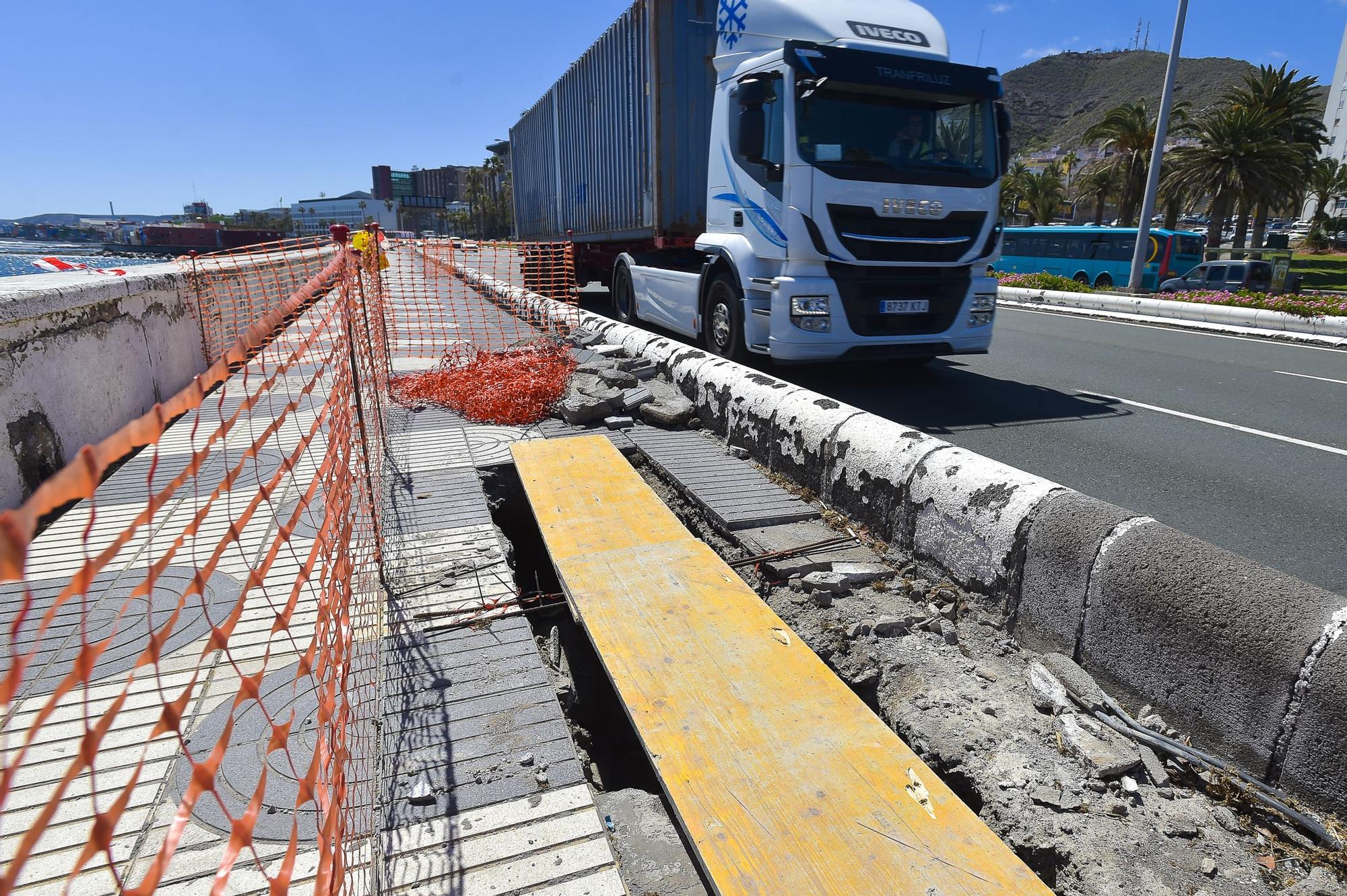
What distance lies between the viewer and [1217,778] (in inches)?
92.6

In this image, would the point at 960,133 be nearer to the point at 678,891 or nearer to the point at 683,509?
the point at 683,509

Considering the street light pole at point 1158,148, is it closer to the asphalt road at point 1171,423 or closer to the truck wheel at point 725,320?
the asphalt road at point 1171,423

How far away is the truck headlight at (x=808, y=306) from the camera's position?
23.5ft

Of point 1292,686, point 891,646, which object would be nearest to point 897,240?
point 891,646

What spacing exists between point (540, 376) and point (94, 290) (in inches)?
136

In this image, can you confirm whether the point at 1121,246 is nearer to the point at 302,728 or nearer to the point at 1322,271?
the point at 1322,271

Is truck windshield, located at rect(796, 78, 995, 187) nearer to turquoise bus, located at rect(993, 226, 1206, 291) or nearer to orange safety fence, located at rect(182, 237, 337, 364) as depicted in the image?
orange safety fence, located at rect(182, 237, 337, 364)

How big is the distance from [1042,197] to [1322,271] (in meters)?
19.0

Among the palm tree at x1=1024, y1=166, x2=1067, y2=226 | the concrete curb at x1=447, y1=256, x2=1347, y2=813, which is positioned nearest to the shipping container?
the concrete curb at x1=447, y1=256, x2=1347, y2=813

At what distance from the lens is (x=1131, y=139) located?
38312 millimetres

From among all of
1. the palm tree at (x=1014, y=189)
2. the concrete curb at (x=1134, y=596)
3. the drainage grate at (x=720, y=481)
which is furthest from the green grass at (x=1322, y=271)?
the concrete curb at (x=1134, y=596)

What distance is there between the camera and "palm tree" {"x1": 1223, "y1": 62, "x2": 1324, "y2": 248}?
3338 centimetres

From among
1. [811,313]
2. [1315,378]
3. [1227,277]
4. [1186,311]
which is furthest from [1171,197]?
[811,313]

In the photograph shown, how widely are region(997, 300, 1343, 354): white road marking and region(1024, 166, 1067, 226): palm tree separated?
41.2 m
